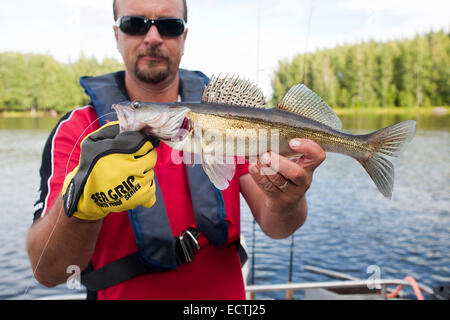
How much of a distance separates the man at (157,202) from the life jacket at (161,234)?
0.01m

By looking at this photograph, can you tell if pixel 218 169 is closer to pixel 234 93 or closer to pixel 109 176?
pixel 234 93

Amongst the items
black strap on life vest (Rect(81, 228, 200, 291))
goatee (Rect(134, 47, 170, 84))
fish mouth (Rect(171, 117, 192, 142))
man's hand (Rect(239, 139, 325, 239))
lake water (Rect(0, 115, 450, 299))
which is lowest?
lake water (Rect(0, 115, 450, 299))

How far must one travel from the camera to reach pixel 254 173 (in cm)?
248

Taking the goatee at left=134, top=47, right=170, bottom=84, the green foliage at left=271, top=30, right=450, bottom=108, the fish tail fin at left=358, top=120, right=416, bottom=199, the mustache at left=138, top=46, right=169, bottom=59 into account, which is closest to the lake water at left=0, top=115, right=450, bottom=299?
the green foliage at left=271, top=30, right=450, bottom=108

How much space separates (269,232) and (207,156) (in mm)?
1328

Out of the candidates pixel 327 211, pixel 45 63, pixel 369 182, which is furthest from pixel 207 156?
pixel 45 63

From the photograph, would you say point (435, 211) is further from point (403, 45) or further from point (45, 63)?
point (45, 63)

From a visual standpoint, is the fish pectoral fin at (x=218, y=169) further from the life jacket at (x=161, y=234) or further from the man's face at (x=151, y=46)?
the man's face at (x=151, y=46)

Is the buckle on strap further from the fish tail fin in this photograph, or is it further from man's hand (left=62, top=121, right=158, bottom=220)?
the fish tail fin

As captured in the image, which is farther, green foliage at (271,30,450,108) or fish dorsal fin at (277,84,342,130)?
green foliage at (271,30,450,108)

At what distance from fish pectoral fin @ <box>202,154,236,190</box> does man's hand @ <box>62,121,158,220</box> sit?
423 mm

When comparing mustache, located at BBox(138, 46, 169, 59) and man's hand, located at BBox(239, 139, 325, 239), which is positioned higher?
mustache, located at BBox(138, 46, 169, 59)

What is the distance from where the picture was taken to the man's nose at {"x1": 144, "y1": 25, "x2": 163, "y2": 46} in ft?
9.69

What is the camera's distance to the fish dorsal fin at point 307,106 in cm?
254
